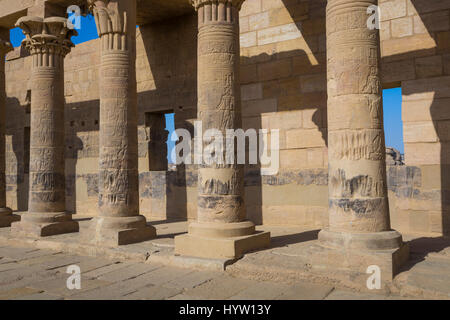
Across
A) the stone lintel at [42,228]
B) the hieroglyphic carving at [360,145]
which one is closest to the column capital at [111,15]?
the stone lintel at [42,228]

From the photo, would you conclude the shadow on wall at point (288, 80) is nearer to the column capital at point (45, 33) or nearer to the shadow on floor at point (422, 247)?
the shadow on floor at point (422, 247)

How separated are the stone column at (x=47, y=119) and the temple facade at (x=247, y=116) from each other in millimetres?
32

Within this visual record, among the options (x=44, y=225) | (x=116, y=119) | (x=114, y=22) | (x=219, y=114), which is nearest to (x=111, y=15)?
(x=114, y=22)

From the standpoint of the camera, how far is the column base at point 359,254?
Answer: 4.84 meters

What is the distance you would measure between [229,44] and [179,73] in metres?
5.41

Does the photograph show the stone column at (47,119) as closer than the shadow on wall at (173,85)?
Yes

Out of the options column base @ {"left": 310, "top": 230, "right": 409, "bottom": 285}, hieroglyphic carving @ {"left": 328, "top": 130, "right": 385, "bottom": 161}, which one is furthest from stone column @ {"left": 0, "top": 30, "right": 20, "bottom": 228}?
hieroglyphic carving @ {"left": 328, "top": 130, "right": 385, "bottom": 161}

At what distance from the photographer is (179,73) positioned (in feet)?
38.9

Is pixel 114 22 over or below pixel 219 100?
over

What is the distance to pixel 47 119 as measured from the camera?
9641 millimetres

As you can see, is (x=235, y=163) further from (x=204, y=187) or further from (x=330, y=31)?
(x=330, y=31)

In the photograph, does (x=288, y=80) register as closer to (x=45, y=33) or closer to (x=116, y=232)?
(x=116, y=232)

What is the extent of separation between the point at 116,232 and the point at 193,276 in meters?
2.49
